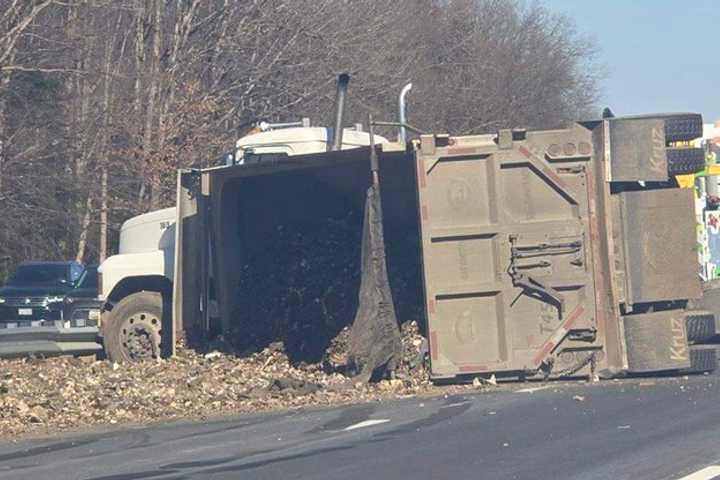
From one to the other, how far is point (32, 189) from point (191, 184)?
61.9 feet

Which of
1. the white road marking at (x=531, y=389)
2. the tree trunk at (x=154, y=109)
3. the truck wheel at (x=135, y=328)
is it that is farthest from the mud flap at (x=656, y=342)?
the tree trunk at (x=154, y=109)

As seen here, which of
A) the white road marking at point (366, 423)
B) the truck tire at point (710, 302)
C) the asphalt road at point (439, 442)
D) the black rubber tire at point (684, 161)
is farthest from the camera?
the truck tire at point (710, 302)

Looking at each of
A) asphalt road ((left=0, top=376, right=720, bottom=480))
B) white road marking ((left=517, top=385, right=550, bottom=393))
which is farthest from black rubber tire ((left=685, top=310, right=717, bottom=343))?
white road marking ((left=517, top=385, right=550, bottom=393))

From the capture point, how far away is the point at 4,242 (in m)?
34.9

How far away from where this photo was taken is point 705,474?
27.3 ft

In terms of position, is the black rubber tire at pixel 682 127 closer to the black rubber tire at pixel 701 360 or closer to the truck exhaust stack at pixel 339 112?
the black rubber tire at pixel 701 360

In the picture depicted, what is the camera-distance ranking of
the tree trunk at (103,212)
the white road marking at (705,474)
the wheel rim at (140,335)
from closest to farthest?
the white road marking at (705,474) → the wheel rim at (140,335) → the tree trunk at (103,212)

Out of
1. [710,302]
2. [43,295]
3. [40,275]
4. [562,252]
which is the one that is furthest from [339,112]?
[40,275]

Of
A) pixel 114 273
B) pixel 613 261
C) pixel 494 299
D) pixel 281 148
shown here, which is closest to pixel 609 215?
pixel 613 261

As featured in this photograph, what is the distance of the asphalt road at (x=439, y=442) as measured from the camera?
8.94 m

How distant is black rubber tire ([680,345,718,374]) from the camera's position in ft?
44.1

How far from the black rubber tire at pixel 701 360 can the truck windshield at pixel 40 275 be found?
1708 centimetres

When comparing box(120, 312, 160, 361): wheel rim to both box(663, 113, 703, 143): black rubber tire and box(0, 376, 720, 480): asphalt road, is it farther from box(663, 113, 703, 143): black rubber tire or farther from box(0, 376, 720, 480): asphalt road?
box(663, 113, 703, 143): black rubber tire

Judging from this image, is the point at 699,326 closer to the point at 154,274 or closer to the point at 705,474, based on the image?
the point at 705,474
